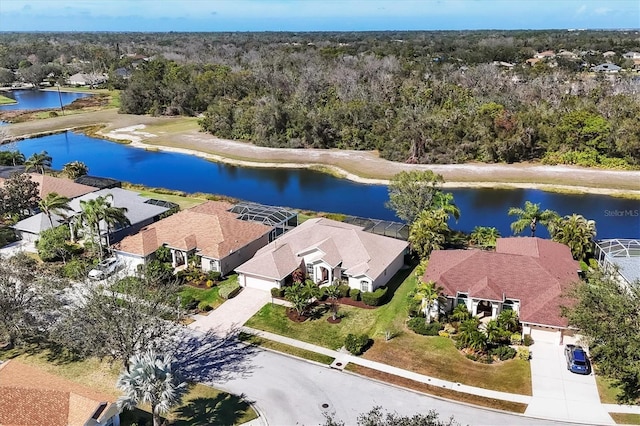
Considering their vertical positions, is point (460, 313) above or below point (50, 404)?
below

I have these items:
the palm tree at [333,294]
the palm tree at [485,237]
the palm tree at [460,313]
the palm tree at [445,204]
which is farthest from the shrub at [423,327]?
the palm tree at [485,237]

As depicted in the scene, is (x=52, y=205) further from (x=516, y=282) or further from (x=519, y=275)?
(x=519, y=275)

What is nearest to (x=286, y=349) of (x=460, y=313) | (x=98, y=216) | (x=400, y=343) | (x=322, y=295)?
(x=322, y=295)

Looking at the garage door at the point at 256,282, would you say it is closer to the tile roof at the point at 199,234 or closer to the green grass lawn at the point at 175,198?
the tile roof at the point at 199,234

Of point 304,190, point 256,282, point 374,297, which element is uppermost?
point 374,297

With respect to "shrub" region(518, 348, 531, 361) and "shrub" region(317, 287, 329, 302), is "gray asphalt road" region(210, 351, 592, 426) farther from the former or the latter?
"shrub" region(317, 287, 329, 302)

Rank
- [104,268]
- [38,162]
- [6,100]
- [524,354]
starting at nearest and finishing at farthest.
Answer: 1. [524,354]
2. [104,268]
3. [38,162]
4. [6,100]

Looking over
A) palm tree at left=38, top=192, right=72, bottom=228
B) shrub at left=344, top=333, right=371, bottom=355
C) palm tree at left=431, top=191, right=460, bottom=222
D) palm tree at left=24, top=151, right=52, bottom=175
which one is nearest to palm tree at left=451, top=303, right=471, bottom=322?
shrub at left=344, top=333, right=371, bottom=355
